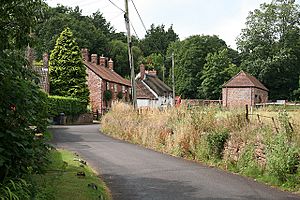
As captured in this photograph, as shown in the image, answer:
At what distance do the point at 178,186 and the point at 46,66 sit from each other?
43833mm

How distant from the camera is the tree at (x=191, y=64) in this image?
88312mm

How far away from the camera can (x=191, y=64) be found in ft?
292

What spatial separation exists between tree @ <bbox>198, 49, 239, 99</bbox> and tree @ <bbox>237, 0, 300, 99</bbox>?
10.6 feet

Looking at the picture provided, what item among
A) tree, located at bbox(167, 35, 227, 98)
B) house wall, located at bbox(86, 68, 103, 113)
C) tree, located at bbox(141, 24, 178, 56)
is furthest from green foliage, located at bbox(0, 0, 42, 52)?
tree, located at bbox(141, 24, 178, 56)

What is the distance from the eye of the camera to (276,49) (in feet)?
253

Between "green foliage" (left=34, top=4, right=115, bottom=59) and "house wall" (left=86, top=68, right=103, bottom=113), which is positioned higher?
"green foliage" (left=34, top=4, right=115, bottom=59)

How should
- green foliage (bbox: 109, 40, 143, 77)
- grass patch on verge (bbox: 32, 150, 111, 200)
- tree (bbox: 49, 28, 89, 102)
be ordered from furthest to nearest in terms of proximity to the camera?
green foliage (bbox: 109, 40, 143, 77)
tree (bbox: 49, 28, 89, 102)
grass patch on verge (bbox: 32, 150, 111, 200)

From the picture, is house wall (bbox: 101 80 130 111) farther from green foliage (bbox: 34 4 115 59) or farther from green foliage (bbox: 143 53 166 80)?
green foliage (bbox: 143 53 166 80)

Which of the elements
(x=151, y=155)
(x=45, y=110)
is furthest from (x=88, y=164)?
(x=45, y=110)

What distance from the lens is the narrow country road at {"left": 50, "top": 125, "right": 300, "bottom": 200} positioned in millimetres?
10781

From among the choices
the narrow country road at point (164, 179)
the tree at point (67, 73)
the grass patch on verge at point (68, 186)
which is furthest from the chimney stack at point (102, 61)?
the grass patch on verge at point (68, 186)

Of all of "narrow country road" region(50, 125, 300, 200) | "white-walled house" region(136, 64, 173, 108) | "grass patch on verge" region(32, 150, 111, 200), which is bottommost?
"narrow country road" region(50, 125, 300, 200)

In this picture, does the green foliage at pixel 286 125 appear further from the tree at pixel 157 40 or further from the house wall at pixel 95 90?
the tree at pixel 157 40

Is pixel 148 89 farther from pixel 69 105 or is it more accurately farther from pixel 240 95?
pixel 69 105
